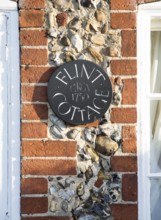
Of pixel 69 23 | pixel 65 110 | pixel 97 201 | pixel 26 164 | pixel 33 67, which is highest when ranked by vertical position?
pixel 69 23

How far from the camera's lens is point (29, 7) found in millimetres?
3057

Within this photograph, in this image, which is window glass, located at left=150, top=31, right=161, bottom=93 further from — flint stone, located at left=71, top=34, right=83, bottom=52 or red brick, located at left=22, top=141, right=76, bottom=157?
red brick, located at left=22, top=141, right=76, bottom=157

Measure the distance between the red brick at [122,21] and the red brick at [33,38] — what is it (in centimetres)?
37

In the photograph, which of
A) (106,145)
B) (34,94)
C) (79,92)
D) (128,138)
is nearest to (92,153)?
(106,145)

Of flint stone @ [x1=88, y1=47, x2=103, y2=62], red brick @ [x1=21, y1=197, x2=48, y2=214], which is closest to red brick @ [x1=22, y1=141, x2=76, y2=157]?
red brick @ [x1=21, y1=197, x2=48, y2=214]

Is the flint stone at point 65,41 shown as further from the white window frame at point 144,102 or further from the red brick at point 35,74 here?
the white window frame at point 144,102

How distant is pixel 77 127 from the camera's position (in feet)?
10.0

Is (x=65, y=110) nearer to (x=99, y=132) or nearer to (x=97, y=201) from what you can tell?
(x=99, y=132)

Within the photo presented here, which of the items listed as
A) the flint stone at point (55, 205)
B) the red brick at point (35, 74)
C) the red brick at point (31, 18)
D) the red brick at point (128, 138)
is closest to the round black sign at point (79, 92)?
the red brick at point (35, 74)

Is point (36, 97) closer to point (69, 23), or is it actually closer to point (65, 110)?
point (65, 110)

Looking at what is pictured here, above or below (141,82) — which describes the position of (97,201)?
below

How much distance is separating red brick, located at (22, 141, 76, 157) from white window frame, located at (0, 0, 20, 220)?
62mm

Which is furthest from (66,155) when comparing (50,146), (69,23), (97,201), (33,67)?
(69,23)

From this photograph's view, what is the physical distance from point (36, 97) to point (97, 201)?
0.64 meters
